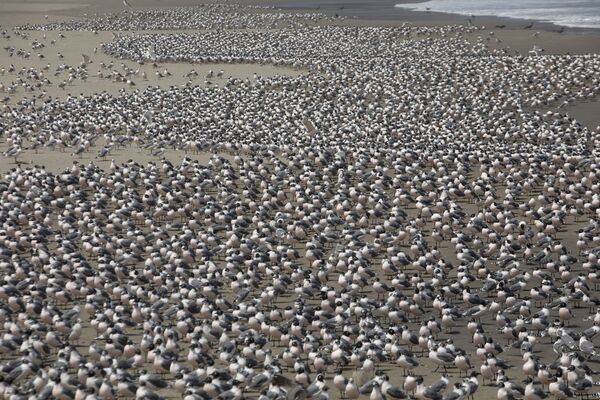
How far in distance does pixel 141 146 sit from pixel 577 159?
17.9 meters

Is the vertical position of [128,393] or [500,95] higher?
[128,393]

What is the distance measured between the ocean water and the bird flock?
32.6 metres

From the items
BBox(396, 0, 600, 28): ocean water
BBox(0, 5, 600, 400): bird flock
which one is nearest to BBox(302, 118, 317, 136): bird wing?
BBox(0, 5, 600, 400): bird flock

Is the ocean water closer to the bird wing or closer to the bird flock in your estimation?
the bird flock

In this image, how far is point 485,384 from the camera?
23141 mm

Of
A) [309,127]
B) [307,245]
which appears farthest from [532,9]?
[307,245]

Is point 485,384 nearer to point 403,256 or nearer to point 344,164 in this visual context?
point 403,256

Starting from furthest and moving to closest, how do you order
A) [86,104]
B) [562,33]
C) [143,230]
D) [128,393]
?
1. [562,33]
2. [86,104]
3. [143,230]
4. [128,393]

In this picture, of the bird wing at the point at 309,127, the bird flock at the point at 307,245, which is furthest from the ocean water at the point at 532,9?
the bird wing at the point at 309,127

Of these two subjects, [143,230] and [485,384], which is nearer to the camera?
[485,384]

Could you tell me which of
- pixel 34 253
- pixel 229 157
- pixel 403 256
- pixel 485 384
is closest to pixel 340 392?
pixel 485 384

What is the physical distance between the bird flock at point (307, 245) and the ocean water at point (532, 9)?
32563 mm

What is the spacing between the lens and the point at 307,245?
32.1 metres

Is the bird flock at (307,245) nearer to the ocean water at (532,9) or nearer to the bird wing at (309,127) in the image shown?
the bird wing at (309,127)
